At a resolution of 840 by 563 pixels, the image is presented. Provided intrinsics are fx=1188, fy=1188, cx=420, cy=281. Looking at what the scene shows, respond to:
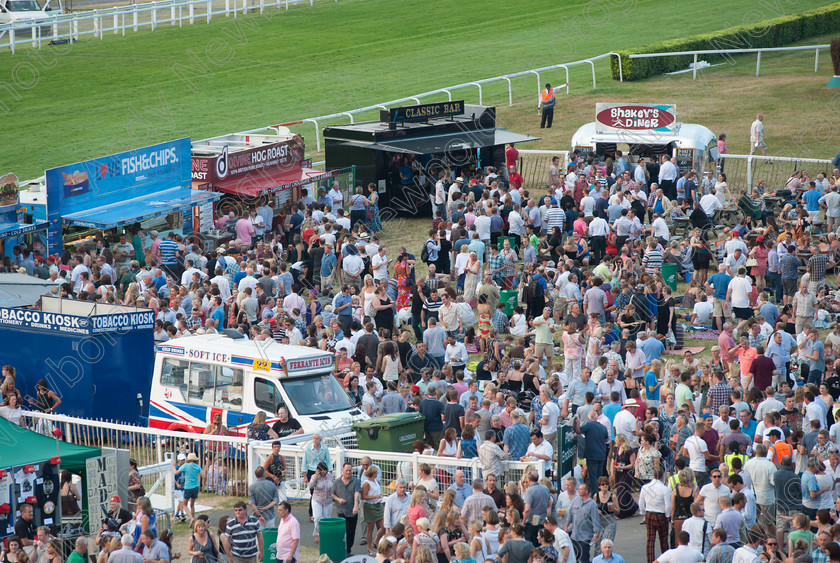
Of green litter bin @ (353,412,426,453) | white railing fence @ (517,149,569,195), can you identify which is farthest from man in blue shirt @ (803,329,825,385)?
white railing fence @ (517,149,569,195)

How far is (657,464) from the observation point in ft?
46.7

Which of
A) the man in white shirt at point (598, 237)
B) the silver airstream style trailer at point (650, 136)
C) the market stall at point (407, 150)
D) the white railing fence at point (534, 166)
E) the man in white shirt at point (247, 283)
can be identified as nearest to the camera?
the man in white shirt at point (247, 283)

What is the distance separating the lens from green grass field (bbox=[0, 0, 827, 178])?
1594 inches

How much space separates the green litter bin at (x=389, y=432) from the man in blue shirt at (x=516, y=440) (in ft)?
4.95

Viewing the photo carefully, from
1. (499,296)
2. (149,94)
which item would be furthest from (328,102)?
(499,296)

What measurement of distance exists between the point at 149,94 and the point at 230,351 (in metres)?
29.2

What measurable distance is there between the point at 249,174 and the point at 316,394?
13473mm

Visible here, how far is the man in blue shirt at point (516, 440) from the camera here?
14758 millimetres

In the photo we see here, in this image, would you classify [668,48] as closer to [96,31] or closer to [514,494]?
[96,31]

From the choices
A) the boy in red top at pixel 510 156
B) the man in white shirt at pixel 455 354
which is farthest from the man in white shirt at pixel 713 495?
the boy in red top at pixel 510 156

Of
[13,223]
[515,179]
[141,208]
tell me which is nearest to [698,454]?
[141,208]

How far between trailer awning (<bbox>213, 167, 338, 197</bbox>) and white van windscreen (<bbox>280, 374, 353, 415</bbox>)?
39.3 ft

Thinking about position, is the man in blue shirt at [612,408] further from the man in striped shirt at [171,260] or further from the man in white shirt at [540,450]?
the man in striped shirt at [171,260]

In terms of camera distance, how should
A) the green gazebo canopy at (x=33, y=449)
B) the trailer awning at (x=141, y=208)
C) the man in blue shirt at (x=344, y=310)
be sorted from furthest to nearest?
the trailer awning at (x=141, y=208) → the man in blue shirt at (x=344, y=310) → the green gazebo canopy at (x=33, y=449)
